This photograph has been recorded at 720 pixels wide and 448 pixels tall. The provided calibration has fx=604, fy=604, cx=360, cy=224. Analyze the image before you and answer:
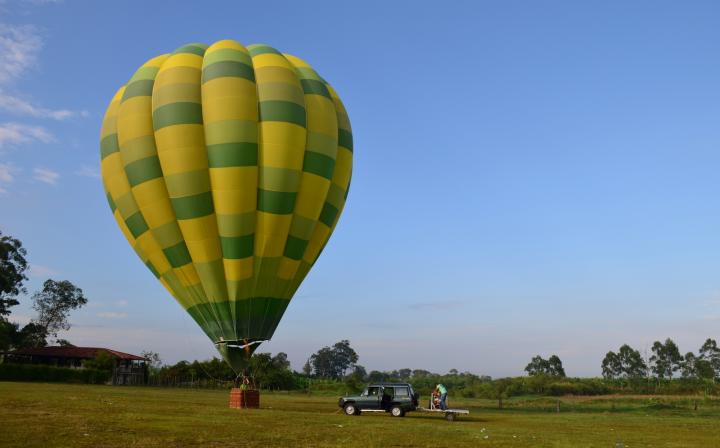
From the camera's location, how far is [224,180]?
28.7 m

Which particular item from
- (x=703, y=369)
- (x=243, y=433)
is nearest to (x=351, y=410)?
(x=243, y=433)

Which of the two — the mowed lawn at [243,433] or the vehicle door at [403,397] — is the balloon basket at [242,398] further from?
the vehicle door at [403,397]

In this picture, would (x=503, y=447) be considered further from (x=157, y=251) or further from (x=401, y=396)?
(x=157, y=251)

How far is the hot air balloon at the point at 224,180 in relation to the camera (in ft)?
94.5

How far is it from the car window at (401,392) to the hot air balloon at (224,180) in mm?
7528

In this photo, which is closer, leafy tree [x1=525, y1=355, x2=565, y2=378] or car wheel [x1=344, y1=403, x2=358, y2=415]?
car wheel [x1=344, y1=403, x2=358, y2=415]

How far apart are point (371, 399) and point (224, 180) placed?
1396cm

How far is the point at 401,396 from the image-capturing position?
32156mm

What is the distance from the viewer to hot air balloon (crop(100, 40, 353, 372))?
2881 cm

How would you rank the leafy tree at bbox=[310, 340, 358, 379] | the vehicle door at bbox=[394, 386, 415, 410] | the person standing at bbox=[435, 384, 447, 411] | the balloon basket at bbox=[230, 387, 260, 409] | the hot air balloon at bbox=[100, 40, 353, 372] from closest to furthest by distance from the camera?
the hot air balloon at bbox=[100, 40, 353, 372] < the balloon basket at bbox=[230, 387, 260, 409] < the vehicle door at bbox=[394, 386, 415, 410] < the person standing at bbox=[435, 384, 447, 411] < the leafy tree at bbox=[310, 340, 358, 379]

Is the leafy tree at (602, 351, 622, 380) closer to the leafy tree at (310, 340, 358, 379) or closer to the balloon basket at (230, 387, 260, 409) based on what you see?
the leafy tree at (310, 340, 358, 379)

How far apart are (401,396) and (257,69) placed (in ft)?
61.2

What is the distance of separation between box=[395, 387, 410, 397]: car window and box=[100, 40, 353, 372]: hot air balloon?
7.53 metres

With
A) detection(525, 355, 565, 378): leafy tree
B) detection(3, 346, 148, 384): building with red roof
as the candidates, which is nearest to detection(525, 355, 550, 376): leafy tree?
detection(525, 355, 565, 378): leafy tree
